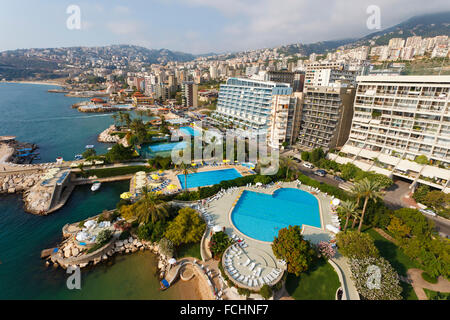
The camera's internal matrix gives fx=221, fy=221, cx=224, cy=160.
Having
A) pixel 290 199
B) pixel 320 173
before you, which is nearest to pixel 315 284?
pixel 290 199

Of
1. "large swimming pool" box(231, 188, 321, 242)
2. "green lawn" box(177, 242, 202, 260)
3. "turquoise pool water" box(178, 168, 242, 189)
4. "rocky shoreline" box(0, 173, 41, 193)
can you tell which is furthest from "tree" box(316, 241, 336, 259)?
"rocky shoreline" box(0, 173, 41, 193)

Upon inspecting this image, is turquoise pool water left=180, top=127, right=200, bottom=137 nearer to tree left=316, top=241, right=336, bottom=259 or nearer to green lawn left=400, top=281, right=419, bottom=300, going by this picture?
tree left=316, top=241, right=336, bottom=259

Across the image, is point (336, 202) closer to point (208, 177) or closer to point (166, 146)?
point (208, 177)

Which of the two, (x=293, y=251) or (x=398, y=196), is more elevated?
(x=293, y=251)

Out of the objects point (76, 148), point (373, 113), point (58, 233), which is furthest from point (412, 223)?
point (76, 148)

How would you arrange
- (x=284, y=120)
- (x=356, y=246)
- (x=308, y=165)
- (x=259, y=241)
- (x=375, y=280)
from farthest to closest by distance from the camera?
(x=284, y=120), (x=308, y=165), (x=259, y=241), (x=356, y=246), (x=375, y=280)

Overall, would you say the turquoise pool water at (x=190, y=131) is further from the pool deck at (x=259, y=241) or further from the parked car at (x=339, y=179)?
the parked car at (x=339, y=179)
